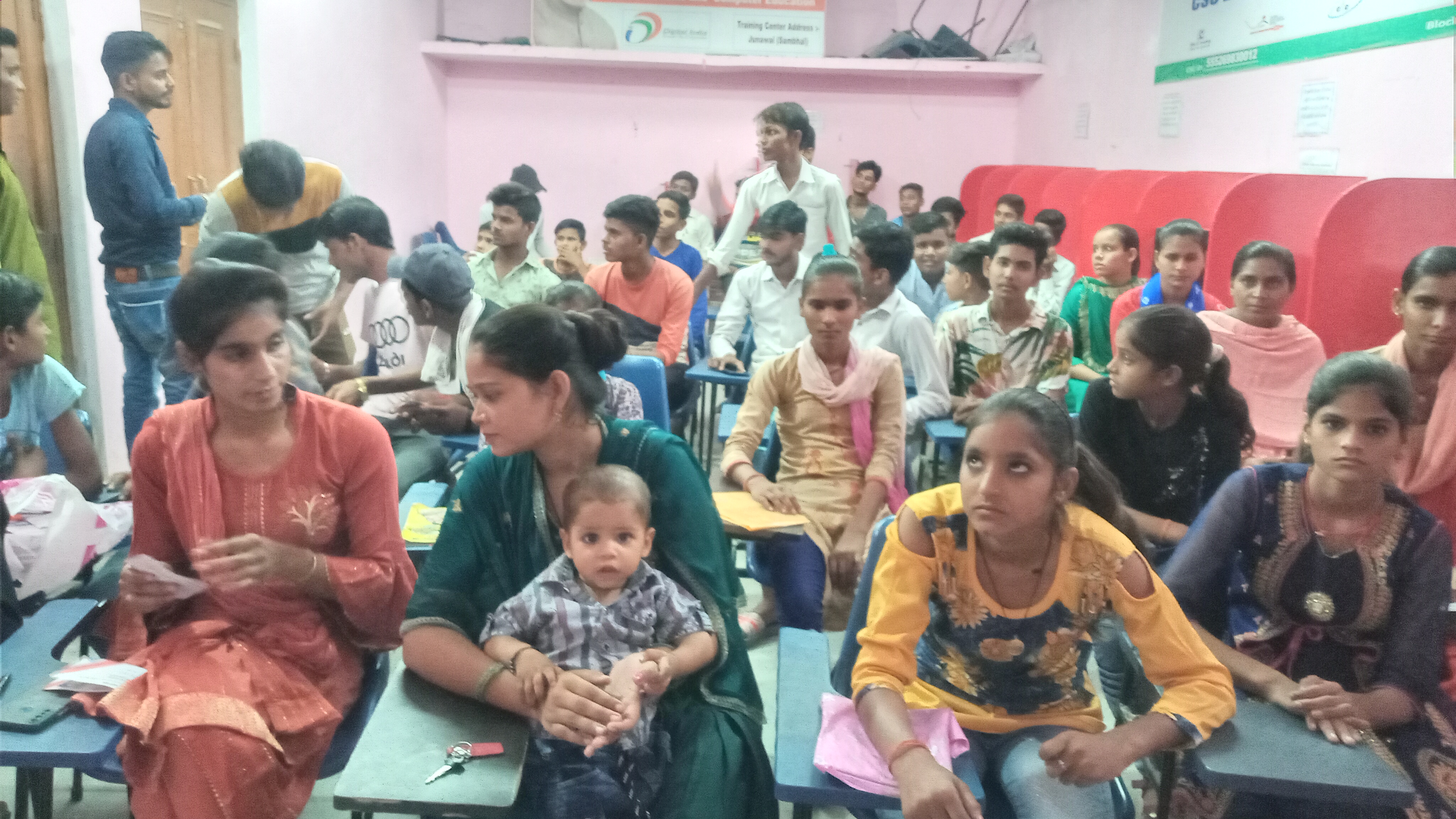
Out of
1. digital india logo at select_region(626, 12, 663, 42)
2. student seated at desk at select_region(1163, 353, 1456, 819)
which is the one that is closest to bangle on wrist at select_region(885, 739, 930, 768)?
student seated at desk at select_region(1163, 353, 1456, 819)

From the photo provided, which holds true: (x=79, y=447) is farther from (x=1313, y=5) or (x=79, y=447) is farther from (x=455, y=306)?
(x=1313, y=5)

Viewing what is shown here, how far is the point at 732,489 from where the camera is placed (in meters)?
3.35

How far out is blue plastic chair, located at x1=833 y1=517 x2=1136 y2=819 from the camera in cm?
154

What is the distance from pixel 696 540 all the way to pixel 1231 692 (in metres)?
0.84

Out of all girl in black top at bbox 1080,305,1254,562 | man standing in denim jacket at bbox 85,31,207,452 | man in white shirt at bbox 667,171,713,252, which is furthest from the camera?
man in white shirt at bbox 667,171,713,252

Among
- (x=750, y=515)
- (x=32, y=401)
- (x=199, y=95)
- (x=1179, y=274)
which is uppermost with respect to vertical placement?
(x=199, y=95)

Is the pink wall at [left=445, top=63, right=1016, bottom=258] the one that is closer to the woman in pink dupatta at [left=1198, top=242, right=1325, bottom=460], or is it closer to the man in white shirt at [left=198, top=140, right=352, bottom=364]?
the man in white shirt at [left=198, top=140, right=352, bottom=364]

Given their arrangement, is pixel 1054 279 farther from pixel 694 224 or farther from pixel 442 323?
pixel 694 224

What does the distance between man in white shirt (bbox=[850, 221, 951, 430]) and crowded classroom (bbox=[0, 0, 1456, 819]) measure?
2 cm

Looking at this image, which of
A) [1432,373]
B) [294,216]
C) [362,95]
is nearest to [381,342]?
[294,216]

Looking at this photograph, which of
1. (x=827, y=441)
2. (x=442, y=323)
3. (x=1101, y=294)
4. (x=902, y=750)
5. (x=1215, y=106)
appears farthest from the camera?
(x=1215, y=106)

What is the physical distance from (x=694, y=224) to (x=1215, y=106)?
168 inches

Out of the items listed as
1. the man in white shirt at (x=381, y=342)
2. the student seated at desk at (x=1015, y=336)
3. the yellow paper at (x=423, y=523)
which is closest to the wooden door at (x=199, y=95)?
the man in white shirt at (x=381, y=342)

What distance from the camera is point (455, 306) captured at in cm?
310
